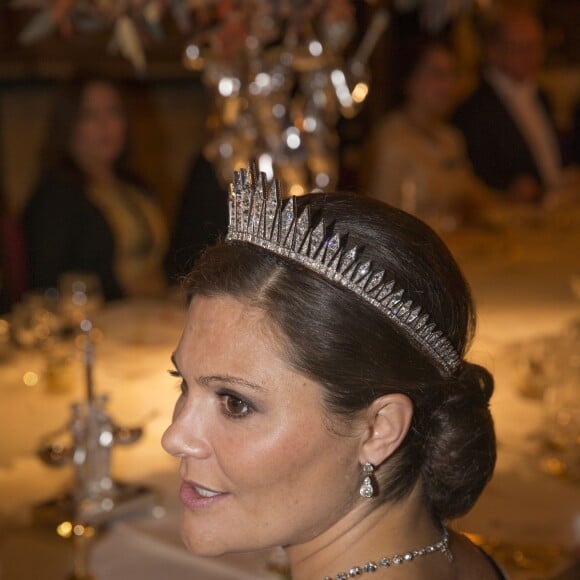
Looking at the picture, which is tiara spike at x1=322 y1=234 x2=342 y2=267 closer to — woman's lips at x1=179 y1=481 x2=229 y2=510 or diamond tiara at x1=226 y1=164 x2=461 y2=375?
diamond tiara at x1=226 y1=164 x2=461 y2=375

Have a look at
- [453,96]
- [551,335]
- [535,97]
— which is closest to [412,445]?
[551,335]

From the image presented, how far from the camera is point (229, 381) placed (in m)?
1.25

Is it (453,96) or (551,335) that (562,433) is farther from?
(453,96)

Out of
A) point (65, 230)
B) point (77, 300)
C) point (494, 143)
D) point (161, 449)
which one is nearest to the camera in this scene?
point (161, 449)

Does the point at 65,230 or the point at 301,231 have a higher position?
the point at 65,230

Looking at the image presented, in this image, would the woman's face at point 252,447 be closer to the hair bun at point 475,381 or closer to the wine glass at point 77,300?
the hair bun at point 475,381

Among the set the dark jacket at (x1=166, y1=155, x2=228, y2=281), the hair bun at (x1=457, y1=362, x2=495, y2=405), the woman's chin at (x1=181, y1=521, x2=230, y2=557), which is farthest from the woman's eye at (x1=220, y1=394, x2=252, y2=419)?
the dark jacket at (x1=166, y1=155, x2=228, y2=281)

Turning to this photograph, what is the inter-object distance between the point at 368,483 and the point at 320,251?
0.25m

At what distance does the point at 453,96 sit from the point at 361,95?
4697mm

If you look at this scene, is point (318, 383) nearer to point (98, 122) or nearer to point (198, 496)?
point (198, 496)

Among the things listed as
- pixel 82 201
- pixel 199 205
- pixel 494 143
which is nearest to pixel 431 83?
pixel 494 143

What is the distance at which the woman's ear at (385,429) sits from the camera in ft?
4.17

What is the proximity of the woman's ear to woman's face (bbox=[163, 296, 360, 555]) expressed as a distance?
0.05 ft

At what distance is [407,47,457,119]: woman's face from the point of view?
5074 millimetres
